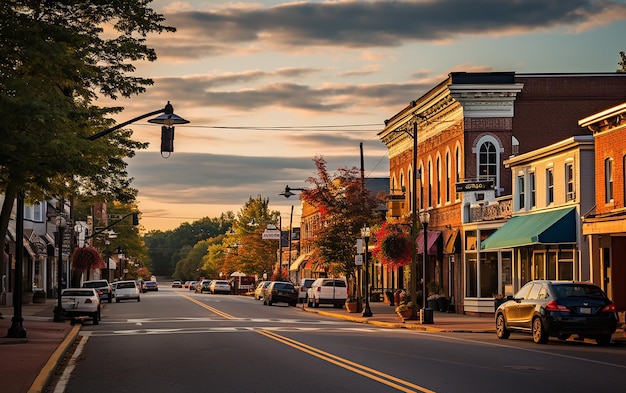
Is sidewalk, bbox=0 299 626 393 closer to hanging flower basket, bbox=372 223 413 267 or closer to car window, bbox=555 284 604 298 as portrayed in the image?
car window, bbox=555 284 604 298

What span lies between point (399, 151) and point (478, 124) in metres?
14.5

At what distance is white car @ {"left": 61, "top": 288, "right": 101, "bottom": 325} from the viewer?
3797cm

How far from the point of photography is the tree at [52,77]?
61.3 feet

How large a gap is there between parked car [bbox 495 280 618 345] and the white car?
685 inches

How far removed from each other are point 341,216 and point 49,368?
42195 millimetres

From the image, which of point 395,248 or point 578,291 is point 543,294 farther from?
point 395,248

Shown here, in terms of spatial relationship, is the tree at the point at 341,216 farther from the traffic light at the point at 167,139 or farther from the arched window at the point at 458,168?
the traffic light at the point at 167,139

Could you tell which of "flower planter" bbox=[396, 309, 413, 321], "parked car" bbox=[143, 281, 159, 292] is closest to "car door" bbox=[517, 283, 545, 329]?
"flower planter" bbox=[396, 309, 413, 321]

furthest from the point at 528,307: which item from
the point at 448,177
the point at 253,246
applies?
the point at 253,246

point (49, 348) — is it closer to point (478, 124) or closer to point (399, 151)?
point (478, 124)

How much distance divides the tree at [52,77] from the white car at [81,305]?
7.95 m

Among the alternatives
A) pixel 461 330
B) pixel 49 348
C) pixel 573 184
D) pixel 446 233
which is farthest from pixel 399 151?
pixel 49 348

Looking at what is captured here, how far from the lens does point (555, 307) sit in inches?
1036

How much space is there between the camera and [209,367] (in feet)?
63.9
